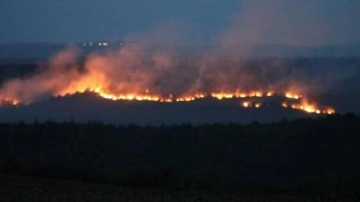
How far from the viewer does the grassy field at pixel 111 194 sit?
2136 cm

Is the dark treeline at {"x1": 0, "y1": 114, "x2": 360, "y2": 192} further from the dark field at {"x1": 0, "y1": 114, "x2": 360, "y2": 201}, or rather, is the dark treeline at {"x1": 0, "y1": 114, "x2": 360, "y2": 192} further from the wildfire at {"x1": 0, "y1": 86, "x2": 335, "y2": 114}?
the wildfire at {"x1": 0, "y1": 86, "x2": 335, "y2": 114}

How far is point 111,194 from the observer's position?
22.9 meters

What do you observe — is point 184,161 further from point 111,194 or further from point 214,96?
point 214,96

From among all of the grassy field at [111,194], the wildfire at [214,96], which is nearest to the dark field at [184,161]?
the grassy field at [111,194]

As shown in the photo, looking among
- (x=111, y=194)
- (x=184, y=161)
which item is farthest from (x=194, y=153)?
(x=111, y=194)

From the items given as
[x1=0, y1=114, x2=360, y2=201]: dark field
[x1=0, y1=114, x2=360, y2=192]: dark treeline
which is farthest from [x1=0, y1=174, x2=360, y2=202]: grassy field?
[x1=0, y1=114, x2=360, y2=192]: dark treeline

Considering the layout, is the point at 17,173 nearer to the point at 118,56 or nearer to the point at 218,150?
the point at 218,150

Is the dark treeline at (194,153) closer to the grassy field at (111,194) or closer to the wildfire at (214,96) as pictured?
the grassy field at (111,194)

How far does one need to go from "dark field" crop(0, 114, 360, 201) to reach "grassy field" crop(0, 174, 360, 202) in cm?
4

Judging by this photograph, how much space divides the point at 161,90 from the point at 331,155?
117 feet

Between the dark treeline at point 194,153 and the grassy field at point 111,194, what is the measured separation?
423 cm

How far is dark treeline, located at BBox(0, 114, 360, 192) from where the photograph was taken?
31297 mm

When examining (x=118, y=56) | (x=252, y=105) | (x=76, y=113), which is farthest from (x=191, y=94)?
(x=118, y=56)

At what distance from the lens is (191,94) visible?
6788cm
